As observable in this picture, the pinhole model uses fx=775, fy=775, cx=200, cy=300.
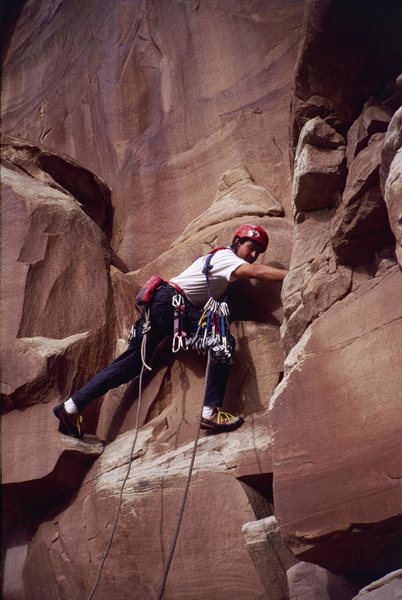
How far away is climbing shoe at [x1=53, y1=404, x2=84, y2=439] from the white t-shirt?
4.16 ft

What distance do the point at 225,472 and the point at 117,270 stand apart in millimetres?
2677

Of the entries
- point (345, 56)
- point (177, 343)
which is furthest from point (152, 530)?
point (345, 56)

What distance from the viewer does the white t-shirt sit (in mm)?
5859

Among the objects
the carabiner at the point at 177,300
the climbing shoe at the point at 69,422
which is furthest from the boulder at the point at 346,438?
the climbing shoe at the point at 69,422

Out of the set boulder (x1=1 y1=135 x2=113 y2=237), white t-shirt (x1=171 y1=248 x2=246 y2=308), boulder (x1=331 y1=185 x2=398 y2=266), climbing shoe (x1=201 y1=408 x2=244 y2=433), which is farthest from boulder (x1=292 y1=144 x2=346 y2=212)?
boulder (x1=1 y1=135 x2=113 y2=237)

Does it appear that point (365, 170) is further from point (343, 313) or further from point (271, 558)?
point (271, 558)

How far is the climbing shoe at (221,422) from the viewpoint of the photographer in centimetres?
533

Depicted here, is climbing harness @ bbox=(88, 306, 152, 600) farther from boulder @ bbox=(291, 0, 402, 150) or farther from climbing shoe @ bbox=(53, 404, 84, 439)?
boulder @ bbox=(291, 0, 402, 150)

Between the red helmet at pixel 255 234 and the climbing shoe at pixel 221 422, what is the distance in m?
1.45

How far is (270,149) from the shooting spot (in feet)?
24.6

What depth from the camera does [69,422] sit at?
591 centimetres

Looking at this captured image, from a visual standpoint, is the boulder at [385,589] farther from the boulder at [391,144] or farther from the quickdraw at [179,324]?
the quickdraw at [179,324]

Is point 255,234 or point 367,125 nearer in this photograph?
point 367,125

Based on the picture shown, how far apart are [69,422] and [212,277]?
155cm
